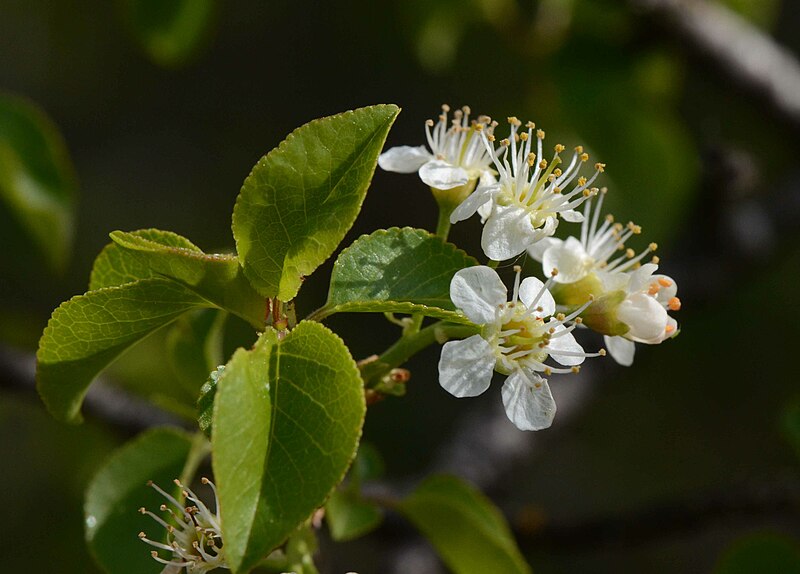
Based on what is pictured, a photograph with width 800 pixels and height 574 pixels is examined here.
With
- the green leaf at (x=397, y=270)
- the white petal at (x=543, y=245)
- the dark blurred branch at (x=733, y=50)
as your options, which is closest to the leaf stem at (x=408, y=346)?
the green leaf at (x=397, y=270)

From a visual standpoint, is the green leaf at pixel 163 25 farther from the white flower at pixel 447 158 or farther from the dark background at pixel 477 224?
the white flower at pixel 447 158

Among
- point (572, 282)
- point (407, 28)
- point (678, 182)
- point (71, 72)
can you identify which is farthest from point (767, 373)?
point (71, 72)

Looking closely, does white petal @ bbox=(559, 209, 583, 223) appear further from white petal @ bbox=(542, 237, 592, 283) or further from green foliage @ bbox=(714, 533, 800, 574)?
green foliage @ bbox=(714, 533, 800, 574)

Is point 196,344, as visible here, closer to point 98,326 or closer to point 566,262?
point 98,326

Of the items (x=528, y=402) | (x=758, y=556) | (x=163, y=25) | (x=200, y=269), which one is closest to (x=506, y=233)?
(x=528, y=402)

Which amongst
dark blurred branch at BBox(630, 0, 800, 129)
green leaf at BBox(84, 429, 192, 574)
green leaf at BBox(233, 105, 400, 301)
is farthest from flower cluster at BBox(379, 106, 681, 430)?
dark blurred branch at BBox(630, 0, 800, 129)

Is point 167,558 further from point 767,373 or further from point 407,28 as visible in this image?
point 767,373
